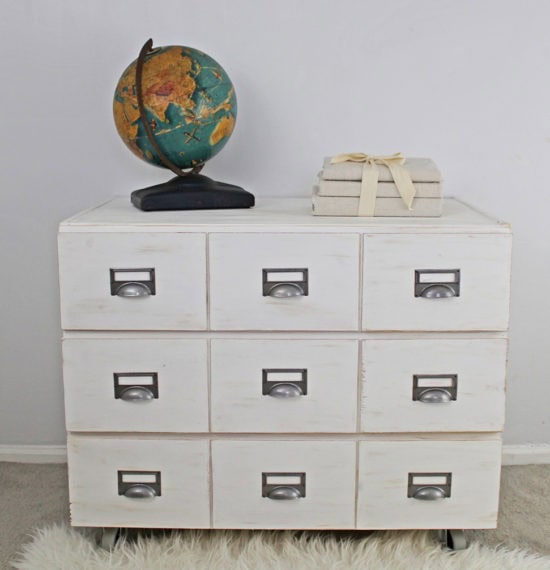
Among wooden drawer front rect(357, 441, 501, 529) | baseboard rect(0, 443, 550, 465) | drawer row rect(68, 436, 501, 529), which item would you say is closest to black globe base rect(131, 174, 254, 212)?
drawer row rect(68, 436, 501, 529)

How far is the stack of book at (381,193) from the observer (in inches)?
73.6

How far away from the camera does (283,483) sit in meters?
1.89

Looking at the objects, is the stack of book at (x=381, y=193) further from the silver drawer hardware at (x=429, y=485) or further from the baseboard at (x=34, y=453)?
the baseboard at (x=34, y=453)

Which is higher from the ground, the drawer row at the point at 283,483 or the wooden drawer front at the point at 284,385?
the wooden drawer front at the point at 284,385

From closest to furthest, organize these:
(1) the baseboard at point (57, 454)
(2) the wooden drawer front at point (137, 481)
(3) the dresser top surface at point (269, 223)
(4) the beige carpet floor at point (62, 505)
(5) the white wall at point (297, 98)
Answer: (3) the dresser top surface at point (269, 223) < (2) the wooden drawer front at point (137, 481) < (4) the beige carpet floor at point (62, 505) < (5) the white wall at point (297, 98) < (1) the baseboard at point (57, 454)

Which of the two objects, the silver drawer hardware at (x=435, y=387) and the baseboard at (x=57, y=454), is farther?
the baseboard at (x=57, y=454)

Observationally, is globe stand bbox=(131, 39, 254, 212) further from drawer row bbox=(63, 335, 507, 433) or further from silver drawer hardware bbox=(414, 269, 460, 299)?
silver drawer hardware bbox=(414, 269, 460, 299)

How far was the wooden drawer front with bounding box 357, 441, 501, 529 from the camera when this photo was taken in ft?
6.17

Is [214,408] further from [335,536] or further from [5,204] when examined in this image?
[5,204]

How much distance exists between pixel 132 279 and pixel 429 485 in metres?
0.79

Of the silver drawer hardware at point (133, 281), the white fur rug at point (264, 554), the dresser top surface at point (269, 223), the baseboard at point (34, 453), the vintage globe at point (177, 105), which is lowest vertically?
the white fur rug at point (264, 554)

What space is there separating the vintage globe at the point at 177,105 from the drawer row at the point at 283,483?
0.66 metres

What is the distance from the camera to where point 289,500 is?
1.90 metres

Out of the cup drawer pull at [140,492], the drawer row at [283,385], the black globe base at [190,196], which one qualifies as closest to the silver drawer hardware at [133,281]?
the drawer row at [283,385]
